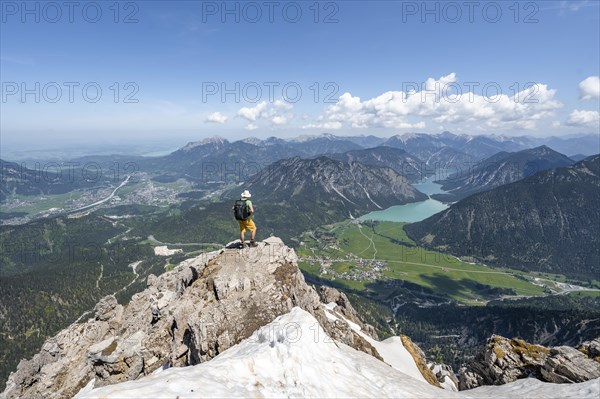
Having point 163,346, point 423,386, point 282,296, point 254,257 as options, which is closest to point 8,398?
point 163,346

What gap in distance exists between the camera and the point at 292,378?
2183cm

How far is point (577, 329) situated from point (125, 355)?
205423 millimetres

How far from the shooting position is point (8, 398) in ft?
169

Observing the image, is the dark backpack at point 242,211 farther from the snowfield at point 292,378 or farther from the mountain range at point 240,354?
the snowfield at point 292,378

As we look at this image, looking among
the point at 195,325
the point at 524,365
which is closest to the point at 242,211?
the point at 195,325

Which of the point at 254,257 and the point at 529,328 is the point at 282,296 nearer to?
the point at 254,257

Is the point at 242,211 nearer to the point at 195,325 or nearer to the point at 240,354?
A: the point at 195,325

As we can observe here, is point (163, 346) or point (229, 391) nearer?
point (229, 391)

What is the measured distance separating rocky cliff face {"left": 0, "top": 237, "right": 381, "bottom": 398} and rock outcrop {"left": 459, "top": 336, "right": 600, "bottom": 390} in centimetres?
1225

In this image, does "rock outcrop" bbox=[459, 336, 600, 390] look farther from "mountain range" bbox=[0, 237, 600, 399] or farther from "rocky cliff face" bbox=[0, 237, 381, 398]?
"rocky cliff face" bbox=[0, 237, 381, 398]

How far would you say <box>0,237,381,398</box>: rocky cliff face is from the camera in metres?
31.8

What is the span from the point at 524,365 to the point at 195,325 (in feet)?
113

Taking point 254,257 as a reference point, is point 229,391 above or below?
below

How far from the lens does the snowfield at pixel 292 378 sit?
729 inches
